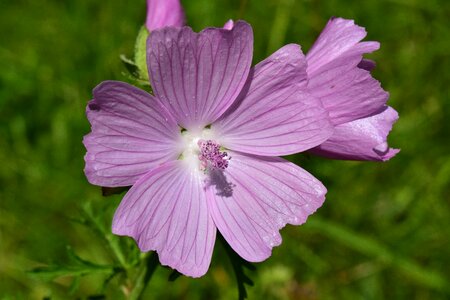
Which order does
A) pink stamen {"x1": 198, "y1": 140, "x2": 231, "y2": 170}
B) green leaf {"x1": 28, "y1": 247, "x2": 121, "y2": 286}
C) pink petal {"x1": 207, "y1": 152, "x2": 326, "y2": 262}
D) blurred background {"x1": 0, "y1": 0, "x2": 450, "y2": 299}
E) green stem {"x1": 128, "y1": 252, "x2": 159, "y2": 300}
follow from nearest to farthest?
1. pink petal {"x1": 207, "y1": 152, "x2": 326, "y2": 262}
2. pink stamen {"x1": 198, "y1": 140, "x2": 231, "y2": 170}
3. green stem {"x1": 128, "y1": 252, "x2": 159, "y2": 300}
4. green leaf {"x1": 28, "y1": 247, "x2": 121, "y2": 286}
5. blurred background {"x1": 0, "y1": 0, "x2": 450, "y2": 299}

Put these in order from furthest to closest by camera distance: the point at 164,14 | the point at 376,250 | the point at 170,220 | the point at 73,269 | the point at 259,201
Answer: the point at 376,250, the point at 73,269, the point at 164,14, the point at 259,201, the point at 170,220

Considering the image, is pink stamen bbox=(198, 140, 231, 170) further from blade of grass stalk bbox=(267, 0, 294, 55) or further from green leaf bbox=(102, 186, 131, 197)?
blade of grass stalk bbox=(267, 0, 294, 55)

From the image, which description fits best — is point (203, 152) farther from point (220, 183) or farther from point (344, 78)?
point (344, 78)

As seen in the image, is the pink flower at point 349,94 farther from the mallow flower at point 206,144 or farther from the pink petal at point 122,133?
the pink petal at point 122,133

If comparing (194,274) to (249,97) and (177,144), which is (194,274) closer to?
(177,144)

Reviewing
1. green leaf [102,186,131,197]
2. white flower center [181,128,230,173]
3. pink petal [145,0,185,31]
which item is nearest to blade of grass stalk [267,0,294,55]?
pink petal [145,0,185,31]

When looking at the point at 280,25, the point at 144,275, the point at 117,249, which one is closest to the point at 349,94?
the point at 144,275
